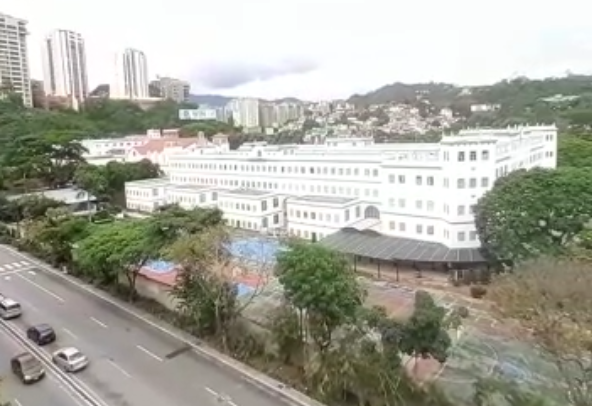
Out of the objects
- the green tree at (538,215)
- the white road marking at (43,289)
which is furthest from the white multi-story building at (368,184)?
the white road marking at (43,289)

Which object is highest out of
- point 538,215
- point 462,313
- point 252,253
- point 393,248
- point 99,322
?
point 538,215

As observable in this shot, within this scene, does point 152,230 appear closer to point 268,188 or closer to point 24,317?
point 24,317

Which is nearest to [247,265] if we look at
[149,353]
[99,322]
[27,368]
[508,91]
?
[149,353]

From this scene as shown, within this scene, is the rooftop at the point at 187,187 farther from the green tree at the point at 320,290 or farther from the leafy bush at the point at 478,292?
the green tree at the point at 320,290

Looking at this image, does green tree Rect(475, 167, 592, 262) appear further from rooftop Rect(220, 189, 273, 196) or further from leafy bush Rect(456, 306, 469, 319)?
rooftop Rect(220, 189, 273, 196)

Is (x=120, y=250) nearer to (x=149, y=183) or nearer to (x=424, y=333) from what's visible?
(x=424, y=333)

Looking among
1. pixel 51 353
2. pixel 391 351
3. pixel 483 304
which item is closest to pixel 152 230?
pixel 51 353
